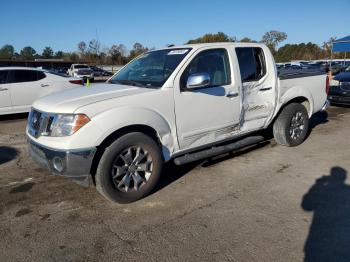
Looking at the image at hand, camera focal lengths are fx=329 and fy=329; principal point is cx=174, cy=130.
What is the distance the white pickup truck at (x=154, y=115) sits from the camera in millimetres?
3592

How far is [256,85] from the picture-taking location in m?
5.24

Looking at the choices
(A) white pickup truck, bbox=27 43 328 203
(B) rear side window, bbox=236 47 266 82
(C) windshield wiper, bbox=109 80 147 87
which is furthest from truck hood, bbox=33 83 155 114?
(B) rear side window, bbox=236 47 266 82

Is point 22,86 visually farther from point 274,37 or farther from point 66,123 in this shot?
point 274,37

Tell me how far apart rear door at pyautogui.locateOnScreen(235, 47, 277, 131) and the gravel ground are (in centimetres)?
74

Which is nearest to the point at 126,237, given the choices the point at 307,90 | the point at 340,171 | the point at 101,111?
the point at 101,111

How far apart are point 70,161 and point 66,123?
416mm

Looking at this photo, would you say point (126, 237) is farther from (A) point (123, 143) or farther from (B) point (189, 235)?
(A) point (123, 143)

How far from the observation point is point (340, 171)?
4.94 metres

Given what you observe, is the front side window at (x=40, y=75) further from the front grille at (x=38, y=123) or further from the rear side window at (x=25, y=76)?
the front grille at (x=38, y=123)

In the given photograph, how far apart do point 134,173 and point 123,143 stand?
0.43m

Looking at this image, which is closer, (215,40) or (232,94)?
(232,94)

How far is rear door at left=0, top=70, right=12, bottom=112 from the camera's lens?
9.16 meters

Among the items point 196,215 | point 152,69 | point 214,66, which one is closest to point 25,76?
point 152,69

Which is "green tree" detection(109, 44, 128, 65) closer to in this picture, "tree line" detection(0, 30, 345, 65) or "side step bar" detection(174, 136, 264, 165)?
"tree line" detection(0, 30, 345, 65)
